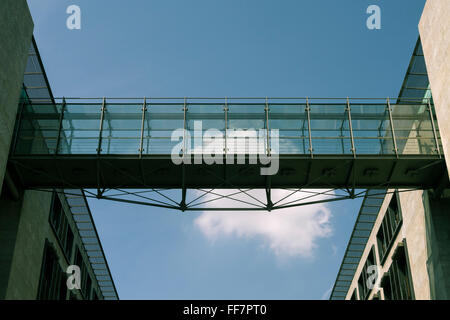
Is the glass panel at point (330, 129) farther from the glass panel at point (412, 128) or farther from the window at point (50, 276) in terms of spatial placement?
the window at point (50, 276)

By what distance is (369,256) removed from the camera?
45188mm

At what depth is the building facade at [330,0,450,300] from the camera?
2550cm

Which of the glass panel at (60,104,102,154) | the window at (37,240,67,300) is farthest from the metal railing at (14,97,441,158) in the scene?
the window at (37,240,67,300)

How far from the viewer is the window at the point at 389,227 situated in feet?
118

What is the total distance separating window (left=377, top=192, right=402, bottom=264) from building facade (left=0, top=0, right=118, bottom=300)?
61.6 feet

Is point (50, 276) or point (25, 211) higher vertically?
point (25, 211)

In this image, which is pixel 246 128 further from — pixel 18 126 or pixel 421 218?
pixel 18 126

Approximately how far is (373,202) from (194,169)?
58.8ft

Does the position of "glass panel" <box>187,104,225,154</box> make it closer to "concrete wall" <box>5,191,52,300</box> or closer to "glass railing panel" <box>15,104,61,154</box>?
"glass railing panel" <box>15,104,61,154</box>

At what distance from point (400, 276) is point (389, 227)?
422cm

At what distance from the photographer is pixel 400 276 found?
115 ft

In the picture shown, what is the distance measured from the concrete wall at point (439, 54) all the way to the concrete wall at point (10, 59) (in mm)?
17734

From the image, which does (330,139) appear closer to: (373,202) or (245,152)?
(245,152)

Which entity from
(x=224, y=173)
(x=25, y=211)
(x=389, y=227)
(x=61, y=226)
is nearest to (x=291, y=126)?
(x=224, y=173)
